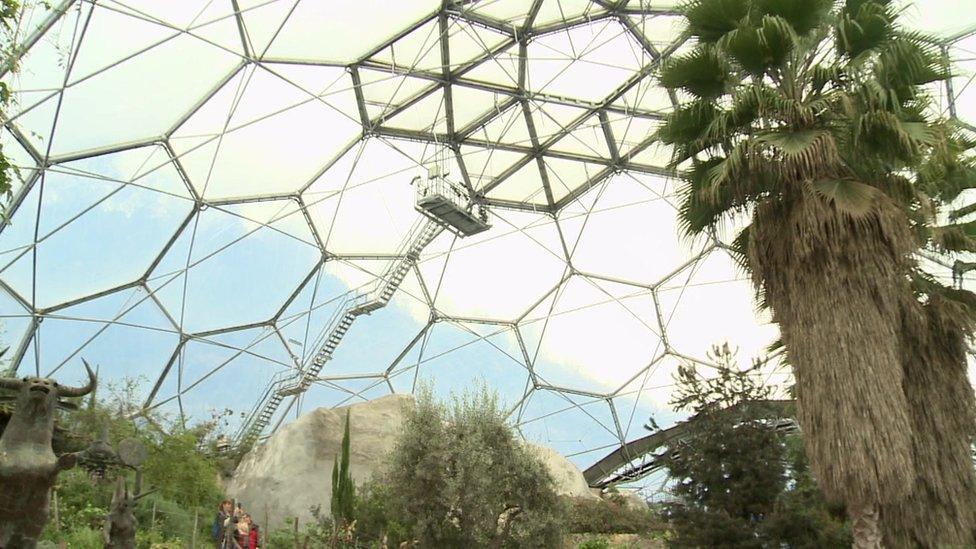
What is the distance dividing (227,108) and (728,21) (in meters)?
15.9

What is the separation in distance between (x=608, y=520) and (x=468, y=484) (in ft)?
28.2

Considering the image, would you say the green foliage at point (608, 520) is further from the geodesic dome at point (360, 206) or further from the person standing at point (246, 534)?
the person standing at point (246, 534)

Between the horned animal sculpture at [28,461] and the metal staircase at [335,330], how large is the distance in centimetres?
2006

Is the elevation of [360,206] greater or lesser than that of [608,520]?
greater

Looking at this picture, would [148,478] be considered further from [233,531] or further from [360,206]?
[360,206]

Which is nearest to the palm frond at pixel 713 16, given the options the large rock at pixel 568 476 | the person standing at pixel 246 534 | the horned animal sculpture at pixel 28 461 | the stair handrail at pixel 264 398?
the horned animal sculpture at pixel 28 461

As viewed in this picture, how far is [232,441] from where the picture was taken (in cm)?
3209

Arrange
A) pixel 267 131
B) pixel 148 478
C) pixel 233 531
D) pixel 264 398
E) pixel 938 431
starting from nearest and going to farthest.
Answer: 1. pixel 938 431
2. pixel 233 531
3. pixel 148 478
4. pixel 267 131
5. pixel 264 398

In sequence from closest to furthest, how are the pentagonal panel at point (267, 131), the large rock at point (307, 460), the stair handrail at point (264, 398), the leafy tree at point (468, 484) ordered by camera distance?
the leafy tree at point (468, 484) → the pentagonal panel at point (267, 131) → the large rock at point (307, 460) → the stair handrail at point (264, 398)

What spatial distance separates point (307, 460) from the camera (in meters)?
26.3

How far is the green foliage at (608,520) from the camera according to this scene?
26.5 meters

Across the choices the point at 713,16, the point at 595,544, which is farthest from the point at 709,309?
the point at 713,16

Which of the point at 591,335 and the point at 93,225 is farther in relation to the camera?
the point at 591,335

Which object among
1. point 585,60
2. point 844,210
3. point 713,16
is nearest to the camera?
point 844,210
